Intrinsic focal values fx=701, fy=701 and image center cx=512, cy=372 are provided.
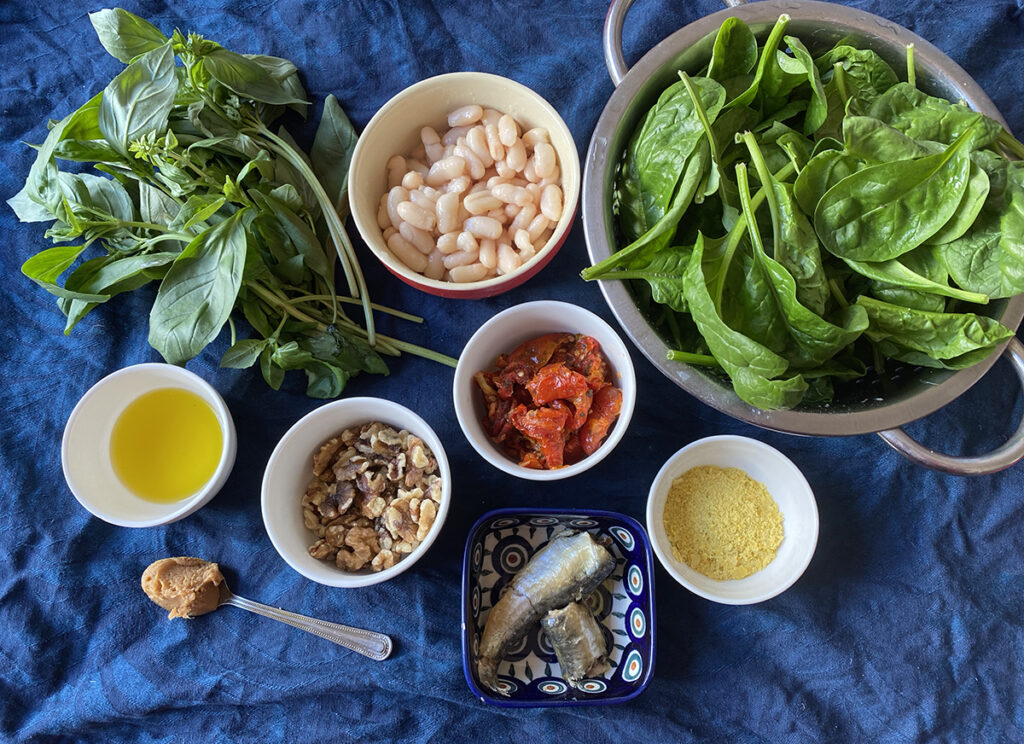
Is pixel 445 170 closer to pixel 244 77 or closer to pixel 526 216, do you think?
pixel 526 216

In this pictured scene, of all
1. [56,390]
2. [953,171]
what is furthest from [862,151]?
[56,390]

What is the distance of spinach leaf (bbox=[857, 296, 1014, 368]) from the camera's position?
74 cm

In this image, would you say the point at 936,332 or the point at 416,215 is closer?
the point at 936,332

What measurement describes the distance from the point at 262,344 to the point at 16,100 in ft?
2.17

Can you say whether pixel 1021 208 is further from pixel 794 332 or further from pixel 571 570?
pixel 571 570

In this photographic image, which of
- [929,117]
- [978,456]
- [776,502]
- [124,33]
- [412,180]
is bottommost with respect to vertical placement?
[776,502]

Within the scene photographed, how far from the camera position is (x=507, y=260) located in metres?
1.00

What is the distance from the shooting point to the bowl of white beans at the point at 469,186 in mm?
985

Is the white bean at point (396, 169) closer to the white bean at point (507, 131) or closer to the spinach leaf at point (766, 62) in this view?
the white bean at point (507, 131)

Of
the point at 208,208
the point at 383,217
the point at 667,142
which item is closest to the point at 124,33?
the point at 208,208

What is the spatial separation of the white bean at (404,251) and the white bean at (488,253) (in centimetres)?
9

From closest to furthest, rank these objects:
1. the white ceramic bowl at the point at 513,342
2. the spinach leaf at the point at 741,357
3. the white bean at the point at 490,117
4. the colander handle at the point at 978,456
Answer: the spinach leaf at the point at 741,357 → the colander handle at the point at 978,456 → the white ceramic bowl at the point at 513,342 → the white bean at the point at 490,117

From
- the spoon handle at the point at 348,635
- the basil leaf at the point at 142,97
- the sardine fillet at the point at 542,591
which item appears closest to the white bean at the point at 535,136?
the basil leaf at the point at 142,97

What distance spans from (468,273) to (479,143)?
0.64 ft
